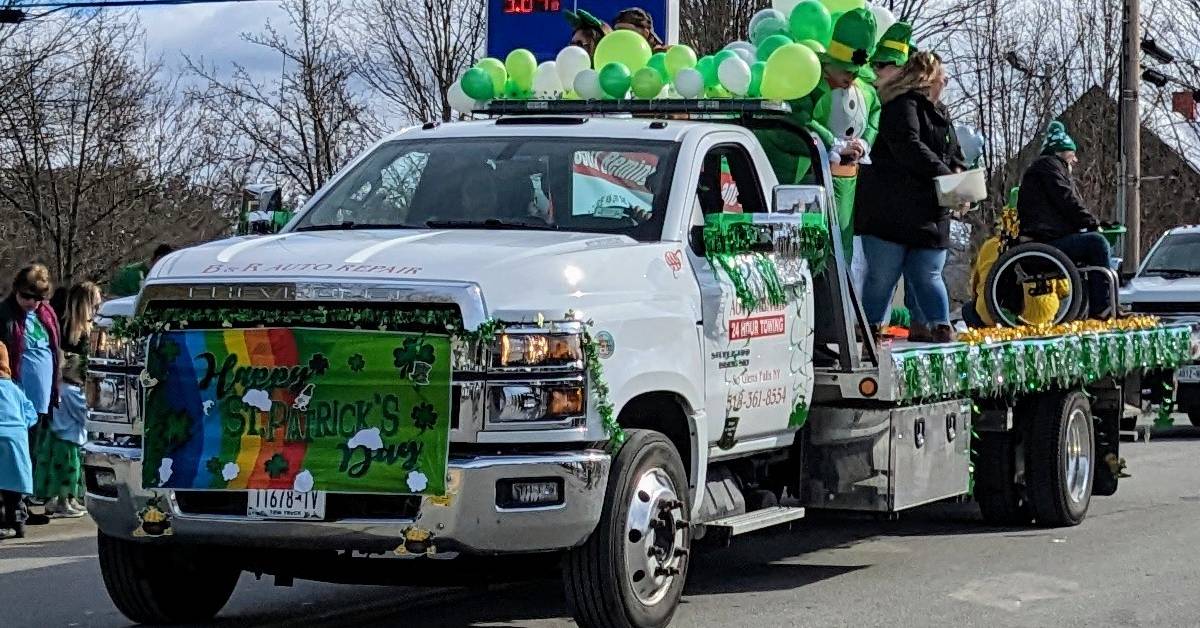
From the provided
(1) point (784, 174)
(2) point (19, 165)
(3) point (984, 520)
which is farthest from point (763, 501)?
(2) point (19, 165)

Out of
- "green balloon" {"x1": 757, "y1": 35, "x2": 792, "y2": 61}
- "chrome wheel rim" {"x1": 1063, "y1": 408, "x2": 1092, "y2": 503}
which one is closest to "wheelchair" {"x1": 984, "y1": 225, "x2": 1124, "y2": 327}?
"chrome wheel rim" {"x1": 1063, "y1": 408, "x2": 1092, "y2": 503}

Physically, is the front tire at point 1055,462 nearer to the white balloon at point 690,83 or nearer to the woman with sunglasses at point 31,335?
the white balloon at point 690,83

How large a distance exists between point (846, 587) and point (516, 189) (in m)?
2.55

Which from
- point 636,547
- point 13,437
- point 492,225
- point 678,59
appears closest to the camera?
point 636,547

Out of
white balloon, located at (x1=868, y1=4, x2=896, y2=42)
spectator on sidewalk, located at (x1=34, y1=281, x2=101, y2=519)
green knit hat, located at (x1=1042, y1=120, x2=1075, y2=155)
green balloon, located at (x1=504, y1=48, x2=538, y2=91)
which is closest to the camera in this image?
green balloon, located at (x1=504, y1=48, x2=538, y2=91)

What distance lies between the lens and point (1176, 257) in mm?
20000

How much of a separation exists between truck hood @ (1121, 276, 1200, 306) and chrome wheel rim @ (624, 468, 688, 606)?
488 inches

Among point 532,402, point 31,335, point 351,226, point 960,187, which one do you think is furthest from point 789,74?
point 31,335

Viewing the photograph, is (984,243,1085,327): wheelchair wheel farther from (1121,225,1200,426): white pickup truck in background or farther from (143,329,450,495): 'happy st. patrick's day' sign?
(143,329,450,495): 'happy st. patrick's day' sign

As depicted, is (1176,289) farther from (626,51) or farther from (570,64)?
(570,64)

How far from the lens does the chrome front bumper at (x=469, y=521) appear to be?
6734 millimetres

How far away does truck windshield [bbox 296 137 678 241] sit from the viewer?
317 inches

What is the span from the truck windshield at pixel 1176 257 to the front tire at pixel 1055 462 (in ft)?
27.9

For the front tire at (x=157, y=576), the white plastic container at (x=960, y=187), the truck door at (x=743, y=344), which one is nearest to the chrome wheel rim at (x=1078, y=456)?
the white plastic container at (x=960, y=187)
